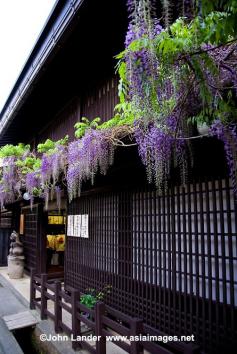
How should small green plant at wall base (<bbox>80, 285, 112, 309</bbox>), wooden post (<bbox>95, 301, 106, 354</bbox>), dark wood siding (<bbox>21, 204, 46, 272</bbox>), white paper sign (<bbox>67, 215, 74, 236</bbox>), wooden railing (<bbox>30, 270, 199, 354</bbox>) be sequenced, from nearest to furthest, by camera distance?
1. wooden railing (<bbox>30, 270, 199, 354</bbox>)
2. wooden post (<bbox>95, 301, 106, 354</bbox>)
3. small green plant at wall base (<bbox>80, 285, 112, 309</bbox>)
4. white paper sign (<bbox>67, 215, 74, 236</bbox>)
5. dark wood siding (<bbox>21, 204, 46, 272</bbox>)

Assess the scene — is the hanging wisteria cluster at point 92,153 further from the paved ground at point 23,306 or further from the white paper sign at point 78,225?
the paved ground at point 23,306

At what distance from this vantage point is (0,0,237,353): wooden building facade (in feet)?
12.1

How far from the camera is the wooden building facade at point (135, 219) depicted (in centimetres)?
369

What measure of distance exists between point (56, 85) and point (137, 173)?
137 inches

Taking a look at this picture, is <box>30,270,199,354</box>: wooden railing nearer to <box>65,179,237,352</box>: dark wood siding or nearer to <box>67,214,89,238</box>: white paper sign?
<box>65,179,237,352</box>: dark wood siding

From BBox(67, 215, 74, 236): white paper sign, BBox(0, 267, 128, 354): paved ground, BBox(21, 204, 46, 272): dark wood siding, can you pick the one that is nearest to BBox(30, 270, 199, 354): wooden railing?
BBox(0, 267, 128, 354): paved ground

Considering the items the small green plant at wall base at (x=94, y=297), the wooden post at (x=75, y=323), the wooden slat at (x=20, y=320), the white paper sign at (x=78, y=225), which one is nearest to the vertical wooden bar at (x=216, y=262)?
the wooden post at (x=75, y=323)

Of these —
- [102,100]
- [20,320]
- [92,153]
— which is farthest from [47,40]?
[20,320]

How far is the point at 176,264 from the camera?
14.2ft

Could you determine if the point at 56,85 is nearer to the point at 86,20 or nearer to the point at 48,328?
the point at 86,20

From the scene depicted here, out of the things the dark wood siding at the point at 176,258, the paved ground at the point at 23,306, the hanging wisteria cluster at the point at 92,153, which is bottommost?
the paved ground at the point at 23,306

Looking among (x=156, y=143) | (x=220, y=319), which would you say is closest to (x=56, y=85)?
(x=156, y=143)

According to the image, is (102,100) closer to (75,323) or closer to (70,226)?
(70,226)

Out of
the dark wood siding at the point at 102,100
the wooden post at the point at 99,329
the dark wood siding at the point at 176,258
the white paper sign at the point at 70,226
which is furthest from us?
the white paper sign at the point at 70,226
